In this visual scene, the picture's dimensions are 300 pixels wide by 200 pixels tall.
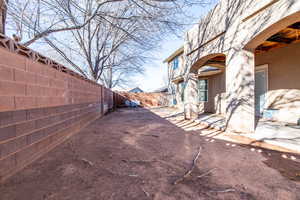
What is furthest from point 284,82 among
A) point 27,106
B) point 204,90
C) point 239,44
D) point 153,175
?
point 27,106

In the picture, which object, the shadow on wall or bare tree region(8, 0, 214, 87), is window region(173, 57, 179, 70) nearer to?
bare tree region(8, 0, 214, 87)

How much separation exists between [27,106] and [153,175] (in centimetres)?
221

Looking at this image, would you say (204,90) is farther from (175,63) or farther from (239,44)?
(239,44)

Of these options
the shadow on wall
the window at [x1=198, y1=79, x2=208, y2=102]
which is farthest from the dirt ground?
Result: the window at [x1=198, y1=79, x2=208, y2=102]

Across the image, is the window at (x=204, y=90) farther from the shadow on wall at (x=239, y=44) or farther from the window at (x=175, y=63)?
the shadow on wall at (x=239, y=44)

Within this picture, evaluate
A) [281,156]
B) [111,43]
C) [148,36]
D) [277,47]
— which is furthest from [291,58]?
[111,43]

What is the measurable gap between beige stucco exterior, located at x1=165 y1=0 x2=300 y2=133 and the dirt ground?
4.91 ft

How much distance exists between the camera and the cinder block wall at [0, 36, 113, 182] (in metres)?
1.71

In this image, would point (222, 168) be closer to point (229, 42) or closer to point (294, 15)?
point (294, 15)

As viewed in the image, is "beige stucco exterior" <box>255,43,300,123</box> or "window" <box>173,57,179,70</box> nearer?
"beige stucco exterior" <box>255,43,300,123</box>

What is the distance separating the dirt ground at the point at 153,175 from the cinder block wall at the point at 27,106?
24cm

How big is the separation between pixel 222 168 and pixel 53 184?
7.76 feet

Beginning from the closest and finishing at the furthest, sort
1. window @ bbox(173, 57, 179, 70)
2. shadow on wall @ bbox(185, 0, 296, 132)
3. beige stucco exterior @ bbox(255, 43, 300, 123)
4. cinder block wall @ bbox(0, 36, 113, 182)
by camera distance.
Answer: cinder block wall @ bbox(0, 36, 113, 182)
shadow on wall @ bbox(185, 0, 296, 132)
beige stucco exterior @ bbox(255, 43, 300, 123)
window @ bbox(173, 57, 179, 70)

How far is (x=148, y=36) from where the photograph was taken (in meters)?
5.56
